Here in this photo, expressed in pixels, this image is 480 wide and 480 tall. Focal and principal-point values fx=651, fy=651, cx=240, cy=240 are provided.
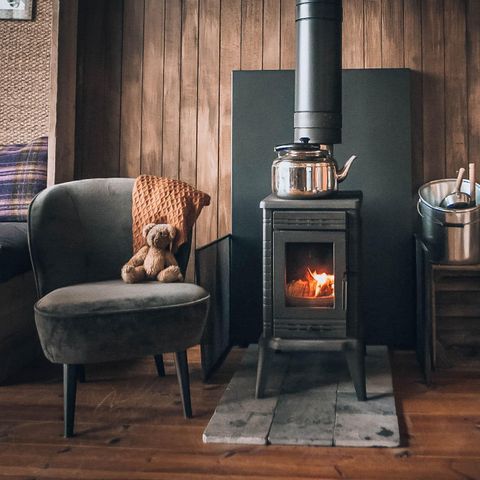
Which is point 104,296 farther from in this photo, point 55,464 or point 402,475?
point 402,475

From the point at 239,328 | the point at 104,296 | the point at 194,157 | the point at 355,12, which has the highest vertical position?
the point at 355,12

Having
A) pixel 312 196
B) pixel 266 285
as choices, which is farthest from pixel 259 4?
pixel 266 285

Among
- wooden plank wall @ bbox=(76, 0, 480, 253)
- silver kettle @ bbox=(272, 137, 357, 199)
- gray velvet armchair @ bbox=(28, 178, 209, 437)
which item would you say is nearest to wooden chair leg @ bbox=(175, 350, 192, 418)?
gray velvet armchair @ bbox=(28, 178, 209, 437)

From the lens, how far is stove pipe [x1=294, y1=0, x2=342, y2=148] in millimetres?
2766

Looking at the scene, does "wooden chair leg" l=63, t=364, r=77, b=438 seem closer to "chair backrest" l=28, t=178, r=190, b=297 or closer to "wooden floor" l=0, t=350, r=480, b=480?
"wooden floor" l=0, t=350, r=480, b=480

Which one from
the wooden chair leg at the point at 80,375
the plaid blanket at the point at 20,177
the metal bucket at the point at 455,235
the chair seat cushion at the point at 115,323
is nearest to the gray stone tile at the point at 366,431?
the chair seat cushion at the point at 115,323

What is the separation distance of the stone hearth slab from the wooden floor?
0.15 feet

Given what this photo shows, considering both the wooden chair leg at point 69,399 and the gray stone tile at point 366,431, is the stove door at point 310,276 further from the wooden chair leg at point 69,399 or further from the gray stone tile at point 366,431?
the wooden chair leg at point 69,399

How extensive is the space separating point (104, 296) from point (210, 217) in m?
1.19

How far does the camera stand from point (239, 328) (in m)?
3.13

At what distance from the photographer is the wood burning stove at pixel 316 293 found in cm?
238

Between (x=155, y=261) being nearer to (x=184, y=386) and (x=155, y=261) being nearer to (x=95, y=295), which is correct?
(x=95, y=295)

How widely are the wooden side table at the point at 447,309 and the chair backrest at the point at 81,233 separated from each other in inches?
39.7

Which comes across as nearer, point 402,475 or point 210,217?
point 402,475
